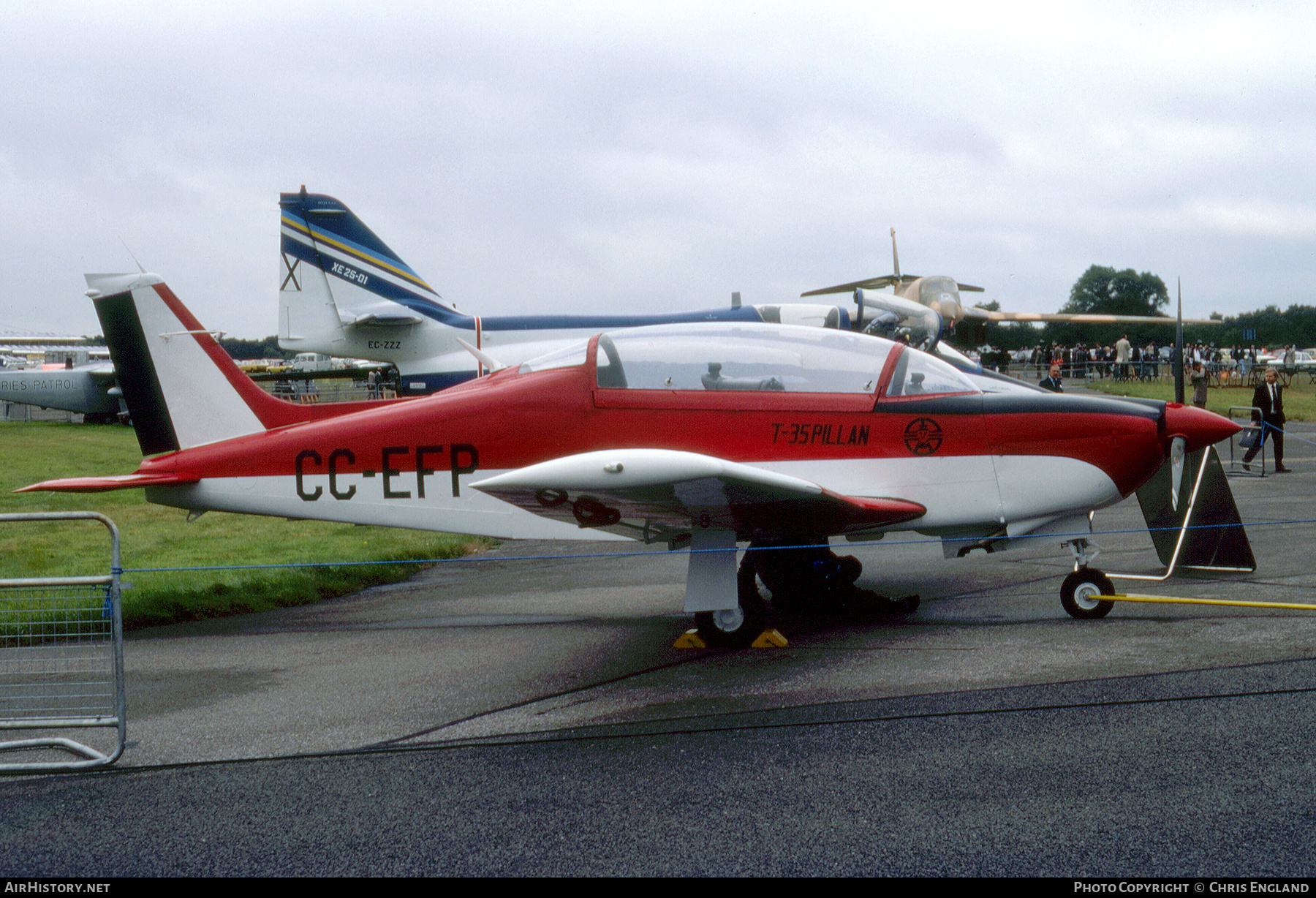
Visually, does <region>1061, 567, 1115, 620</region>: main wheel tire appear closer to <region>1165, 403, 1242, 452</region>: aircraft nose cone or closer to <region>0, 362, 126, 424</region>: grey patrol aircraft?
<region>1165, 403, 1242, 452</region>: aircraft nose cone

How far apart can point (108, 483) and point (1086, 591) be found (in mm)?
6766

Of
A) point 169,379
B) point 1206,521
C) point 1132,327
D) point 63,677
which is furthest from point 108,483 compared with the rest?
point 1132,327

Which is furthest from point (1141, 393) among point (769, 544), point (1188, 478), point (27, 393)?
point (27, 393)

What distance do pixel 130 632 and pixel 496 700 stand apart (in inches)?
154

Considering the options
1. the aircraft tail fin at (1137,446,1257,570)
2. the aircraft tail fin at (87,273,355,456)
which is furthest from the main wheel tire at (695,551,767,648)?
the aircraft tail fin at (87,273,355,456)

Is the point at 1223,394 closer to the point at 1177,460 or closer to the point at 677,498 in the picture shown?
the point at 1177,460

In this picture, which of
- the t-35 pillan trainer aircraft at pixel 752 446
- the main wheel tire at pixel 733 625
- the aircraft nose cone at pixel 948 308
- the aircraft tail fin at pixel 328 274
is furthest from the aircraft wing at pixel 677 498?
the aircraft nose cone at pixel 948 308

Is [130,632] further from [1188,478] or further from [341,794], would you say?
[1188,478]

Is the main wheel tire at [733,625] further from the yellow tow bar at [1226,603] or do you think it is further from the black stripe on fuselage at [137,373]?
the black stripe on fuselage at [137,373]

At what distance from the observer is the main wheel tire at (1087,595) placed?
6.43 metres

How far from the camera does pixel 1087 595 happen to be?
21.2 feet

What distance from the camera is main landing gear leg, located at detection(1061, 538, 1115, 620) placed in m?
6.44

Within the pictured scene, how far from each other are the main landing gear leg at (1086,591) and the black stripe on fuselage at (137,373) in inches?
263
